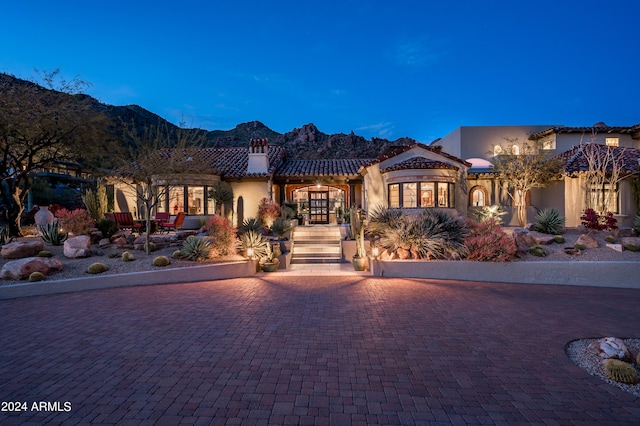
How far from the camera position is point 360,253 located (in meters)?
11.6

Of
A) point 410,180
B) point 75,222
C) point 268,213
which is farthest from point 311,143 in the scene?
point 75,222

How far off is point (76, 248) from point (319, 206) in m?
15.2

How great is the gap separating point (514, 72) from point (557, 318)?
7943 centimetres

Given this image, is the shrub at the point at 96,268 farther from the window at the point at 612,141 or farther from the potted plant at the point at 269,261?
the window at the point at 612,141

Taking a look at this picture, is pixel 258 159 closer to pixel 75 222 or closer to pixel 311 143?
pixel 75 222

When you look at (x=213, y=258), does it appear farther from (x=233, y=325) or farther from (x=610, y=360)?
(x=610, y=360)

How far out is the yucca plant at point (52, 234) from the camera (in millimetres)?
11227

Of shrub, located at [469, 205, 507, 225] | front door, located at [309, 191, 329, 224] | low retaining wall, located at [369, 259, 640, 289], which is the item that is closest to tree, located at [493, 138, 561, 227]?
shrub, located at [469, 205, 507, 225]

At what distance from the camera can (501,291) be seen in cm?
861

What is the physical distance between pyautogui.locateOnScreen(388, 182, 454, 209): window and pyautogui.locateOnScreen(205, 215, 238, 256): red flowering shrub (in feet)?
31.9

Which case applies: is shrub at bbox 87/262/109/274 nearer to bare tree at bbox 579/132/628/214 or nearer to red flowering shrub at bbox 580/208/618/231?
red flowering shrub at bbox 580/208/618/231

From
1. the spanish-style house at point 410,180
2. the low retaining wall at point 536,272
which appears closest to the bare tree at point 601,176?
the spanish-style house at point 410,180

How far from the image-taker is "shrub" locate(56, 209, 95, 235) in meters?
11.5

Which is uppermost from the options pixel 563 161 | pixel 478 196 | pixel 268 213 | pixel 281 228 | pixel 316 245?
pixel 563 161
